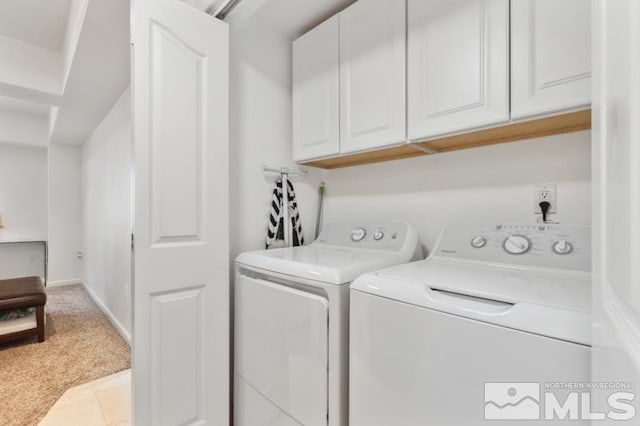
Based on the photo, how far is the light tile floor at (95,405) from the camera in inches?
66.9

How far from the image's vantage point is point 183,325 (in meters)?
1.39

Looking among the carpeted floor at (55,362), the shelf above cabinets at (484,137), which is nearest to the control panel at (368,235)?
the shelf above cabinets at (484,137)

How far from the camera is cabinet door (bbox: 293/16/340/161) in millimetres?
1658

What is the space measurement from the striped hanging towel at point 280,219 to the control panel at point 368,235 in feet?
0.50

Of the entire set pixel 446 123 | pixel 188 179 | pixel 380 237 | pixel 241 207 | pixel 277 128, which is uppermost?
pixel 277 128

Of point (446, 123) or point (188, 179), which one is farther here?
point (188, 179)

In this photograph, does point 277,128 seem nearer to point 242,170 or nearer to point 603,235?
point 242,170

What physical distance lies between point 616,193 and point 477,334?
47 centimetres

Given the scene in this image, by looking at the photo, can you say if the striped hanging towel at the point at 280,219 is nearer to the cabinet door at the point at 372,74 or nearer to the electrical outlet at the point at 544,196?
the cabinet door at the point at 372,74

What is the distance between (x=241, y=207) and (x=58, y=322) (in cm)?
Result: 295

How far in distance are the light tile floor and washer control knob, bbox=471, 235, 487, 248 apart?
6.83 ft

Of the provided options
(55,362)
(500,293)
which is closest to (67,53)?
(55,362)

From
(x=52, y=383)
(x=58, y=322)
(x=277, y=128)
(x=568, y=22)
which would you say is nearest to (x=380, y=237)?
(x=277, y=128)

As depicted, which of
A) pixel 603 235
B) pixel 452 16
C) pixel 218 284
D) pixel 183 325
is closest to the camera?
pixel 603 235
